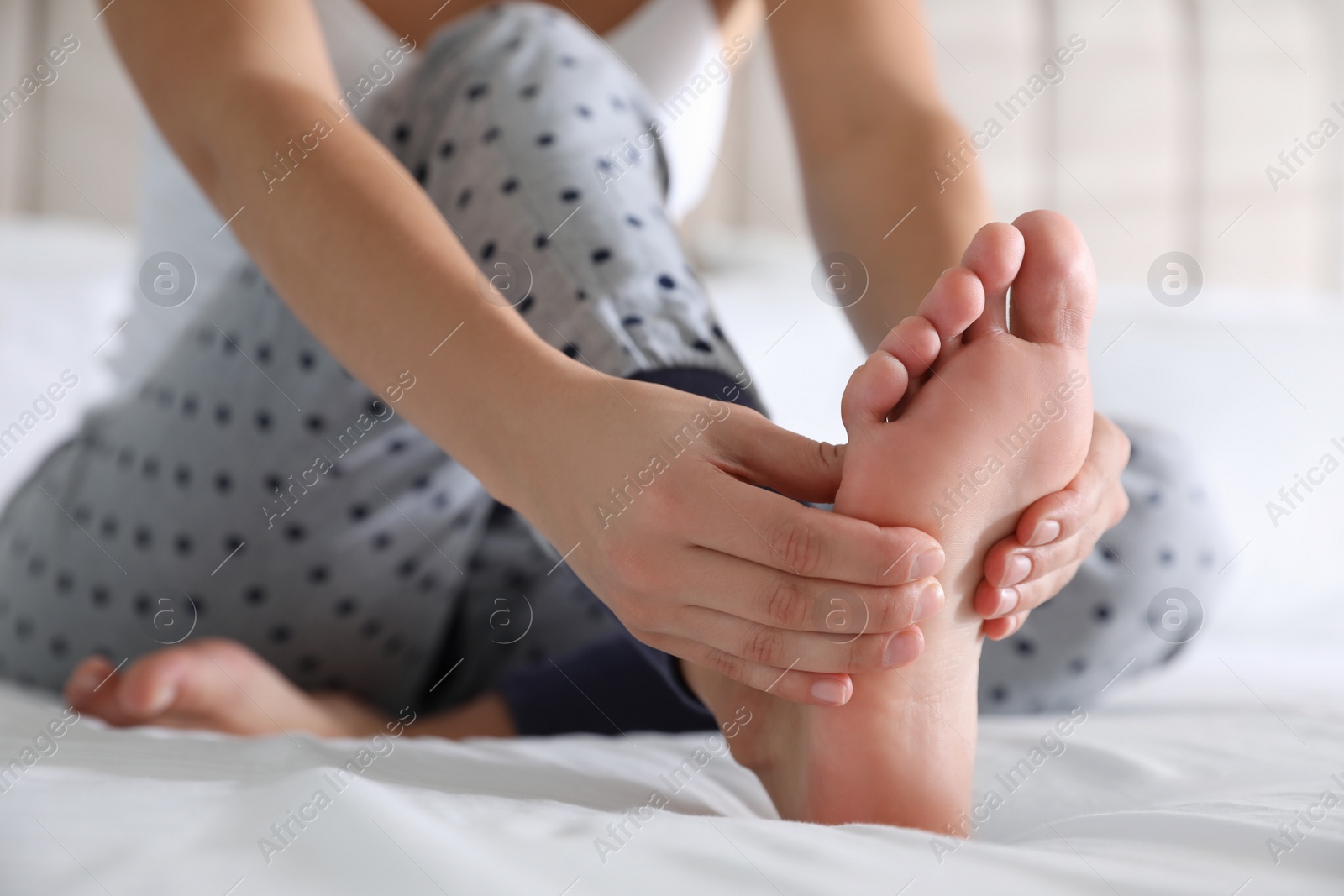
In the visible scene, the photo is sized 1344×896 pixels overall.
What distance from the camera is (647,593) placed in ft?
1.14

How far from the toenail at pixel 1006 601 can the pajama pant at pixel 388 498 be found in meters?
0.18

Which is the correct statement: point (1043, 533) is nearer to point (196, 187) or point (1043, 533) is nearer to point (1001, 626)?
point (1001, 626)

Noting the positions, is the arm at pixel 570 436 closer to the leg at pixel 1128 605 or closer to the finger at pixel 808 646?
the finger at pixel 808 646

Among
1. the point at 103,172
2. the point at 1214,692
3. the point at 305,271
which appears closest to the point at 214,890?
the point at 305,271

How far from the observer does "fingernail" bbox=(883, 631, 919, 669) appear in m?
0.35

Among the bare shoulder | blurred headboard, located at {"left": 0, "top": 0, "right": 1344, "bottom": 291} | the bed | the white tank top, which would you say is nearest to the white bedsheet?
the bed

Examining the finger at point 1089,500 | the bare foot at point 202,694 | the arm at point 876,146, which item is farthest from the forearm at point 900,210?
the bare foot at point 202,694

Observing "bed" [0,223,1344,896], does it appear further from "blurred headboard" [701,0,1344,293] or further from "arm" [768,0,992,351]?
"blurred headboard" [701,0,1344,293]

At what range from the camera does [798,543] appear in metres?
0.33

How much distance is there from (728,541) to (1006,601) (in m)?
0.13

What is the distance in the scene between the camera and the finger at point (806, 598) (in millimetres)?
332

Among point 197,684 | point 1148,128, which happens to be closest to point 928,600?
point 197,684

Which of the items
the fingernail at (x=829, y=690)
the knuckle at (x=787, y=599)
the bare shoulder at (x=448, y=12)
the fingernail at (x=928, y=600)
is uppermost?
the bare shoulder at (x=448, y=12)

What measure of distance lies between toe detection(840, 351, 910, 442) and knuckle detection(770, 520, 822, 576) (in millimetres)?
43
